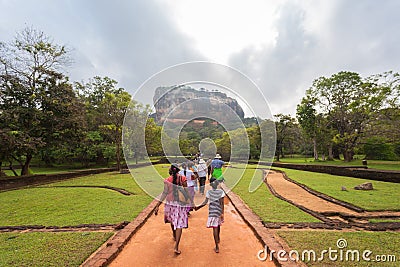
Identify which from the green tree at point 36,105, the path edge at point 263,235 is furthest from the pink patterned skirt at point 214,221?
the green tree at point 36,105

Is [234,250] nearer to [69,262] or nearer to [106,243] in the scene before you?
[106,243]

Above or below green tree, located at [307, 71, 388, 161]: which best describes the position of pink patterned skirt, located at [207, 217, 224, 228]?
below

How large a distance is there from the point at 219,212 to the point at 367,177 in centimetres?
1443

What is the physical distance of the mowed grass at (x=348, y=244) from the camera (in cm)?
378

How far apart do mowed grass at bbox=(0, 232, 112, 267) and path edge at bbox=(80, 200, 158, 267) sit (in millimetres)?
140

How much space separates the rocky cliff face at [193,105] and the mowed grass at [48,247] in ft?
10.6

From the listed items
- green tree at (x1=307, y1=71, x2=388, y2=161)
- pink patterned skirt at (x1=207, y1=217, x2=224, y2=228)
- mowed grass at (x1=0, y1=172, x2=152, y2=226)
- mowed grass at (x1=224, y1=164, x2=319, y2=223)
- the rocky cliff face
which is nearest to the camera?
pink patterned skirt at (x1=207, y1=217, x2=224, y2=228)

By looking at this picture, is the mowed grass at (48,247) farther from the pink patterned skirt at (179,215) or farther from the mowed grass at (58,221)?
the pink patterned skirt at (179,215)

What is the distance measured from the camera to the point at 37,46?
16203 millimetres

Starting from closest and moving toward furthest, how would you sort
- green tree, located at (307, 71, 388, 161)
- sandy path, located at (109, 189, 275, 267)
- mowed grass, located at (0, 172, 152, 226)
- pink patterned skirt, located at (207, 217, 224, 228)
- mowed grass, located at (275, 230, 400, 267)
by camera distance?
1. mowed grass, located at (275, 230, 400, 267)
2. sandy path, located at (109, 189, 275, 267)
3. pink patterned skirt, located at (207, 217, 224, 228)
4. mowed grass, located at (0, 172, 152, 226)
5. green tree, located at (307, 71, 388, 161)

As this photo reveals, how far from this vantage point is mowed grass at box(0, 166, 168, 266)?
13.2 feet

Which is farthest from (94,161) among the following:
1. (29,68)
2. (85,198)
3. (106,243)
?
(106,243)

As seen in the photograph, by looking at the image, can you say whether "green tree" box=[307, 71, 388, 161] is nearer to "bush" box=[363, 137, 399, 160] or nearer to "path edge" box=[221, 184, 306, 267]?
"bush" box=[363, 137, 399, 160]

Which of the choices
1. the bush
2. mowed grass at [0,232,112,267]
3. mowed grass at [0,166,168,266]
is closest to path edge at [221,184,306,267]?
mowed grass at [0,166,168,266]
